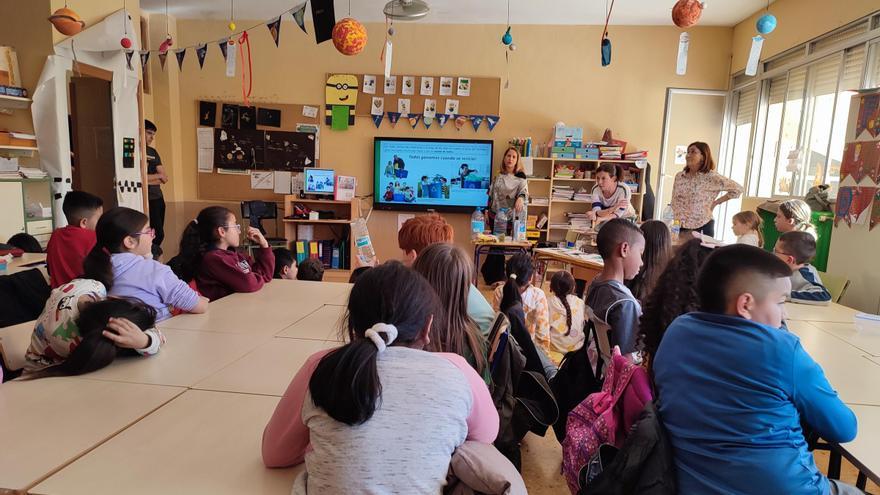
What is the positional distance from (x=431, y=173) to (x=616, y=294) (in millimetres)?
4405

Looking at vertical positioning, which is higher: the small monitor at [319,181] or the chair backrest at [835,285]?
the small monitor at [319,181]

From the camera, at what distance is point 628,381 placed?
1.25m

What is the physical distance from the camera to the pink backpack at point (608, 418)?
4.01ft

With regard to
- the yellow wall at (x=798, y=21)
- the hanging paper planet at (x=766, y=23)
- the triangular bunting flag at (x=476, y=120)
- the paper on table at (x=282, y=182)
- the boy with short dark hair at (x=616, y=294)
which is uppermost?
the yellow wall at (x=798, y=21)

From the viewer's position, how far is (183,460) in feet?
3.41

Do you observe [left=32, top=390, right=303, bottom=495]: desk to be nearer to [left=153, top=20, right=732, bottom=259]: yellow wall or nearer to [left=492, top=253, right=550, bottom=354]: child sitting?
[left=492, top=253, right=550, bottom=354]: child sitting

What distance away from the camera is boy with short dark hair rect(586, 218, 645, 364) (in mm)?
1733

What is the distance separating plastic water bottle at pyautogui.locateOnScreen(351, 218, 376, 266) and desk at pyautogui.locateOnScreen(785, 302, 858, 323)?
387 cm

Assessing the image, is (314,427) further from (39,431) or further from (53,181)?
(53,181)

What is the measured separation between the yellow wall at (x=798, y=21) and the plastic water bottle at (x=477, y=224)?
3188 mm

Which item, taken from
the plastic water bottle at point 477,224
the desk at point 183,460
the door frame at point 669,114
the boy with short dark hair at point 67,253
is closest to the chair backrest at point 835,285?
the plastic water bottle at point 477,224

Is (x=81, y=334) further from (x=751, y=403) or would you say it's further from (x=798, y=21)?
(x=798, y=21)

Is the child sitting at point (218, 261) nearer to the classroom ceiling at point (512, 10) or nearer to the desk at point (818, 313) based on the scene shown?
the desk at point (818, 313)

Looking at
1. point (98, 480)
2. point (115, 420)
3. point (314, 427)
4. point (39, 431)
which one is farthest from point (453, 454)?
point (39, 431)
